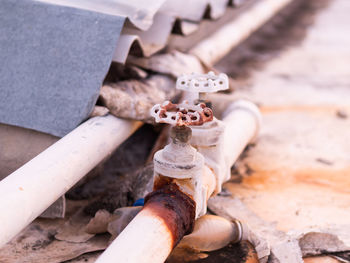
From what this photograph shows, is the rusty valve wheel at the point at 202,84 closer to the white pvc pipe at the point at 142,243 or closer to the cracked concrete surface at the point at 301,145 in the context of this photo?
the white pvc pipe at the point at 142,243

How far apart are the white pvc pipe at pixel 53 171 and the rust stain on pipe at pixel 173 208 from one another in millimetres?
344

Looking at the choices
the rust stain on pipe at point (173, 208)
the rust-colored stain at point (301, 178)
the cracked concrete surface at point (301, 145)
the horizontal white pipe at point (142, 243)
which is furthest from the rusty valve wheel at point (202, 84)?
the rust-colored stain at point (301, 178)

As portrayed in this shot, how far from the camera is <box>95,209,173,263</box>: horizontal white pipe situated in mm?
1366

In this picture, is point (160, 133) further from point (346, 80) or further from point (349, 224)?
point (346, 80)

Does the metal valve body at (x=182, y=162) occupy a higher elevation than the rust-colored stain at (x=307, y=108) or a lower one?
higher

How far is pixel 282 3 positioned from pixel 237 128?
434 cm

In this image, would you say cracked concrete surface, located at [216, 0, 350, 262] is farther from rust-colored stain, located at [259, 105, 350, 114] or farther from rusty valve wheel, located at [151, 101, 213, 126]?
rusty valve wheel, located at [151, 101, 213, 126]

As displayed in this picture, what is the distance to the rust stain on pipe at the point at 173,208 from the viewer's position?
1.56m

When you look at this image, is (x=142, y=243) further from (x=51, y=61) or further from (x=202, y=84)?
(x=51, y=61)

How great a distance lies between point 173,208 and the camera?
1.62 meters

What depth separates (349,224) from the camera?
2.09 metres

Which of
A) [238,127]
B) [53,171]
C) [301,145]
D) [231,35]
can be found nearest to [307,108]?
[301,145]

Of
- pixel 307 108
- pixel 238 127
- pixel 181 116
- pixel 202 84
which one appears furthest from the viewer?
pixel 307 108

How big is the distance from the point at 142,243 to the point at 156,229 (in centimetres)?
9
